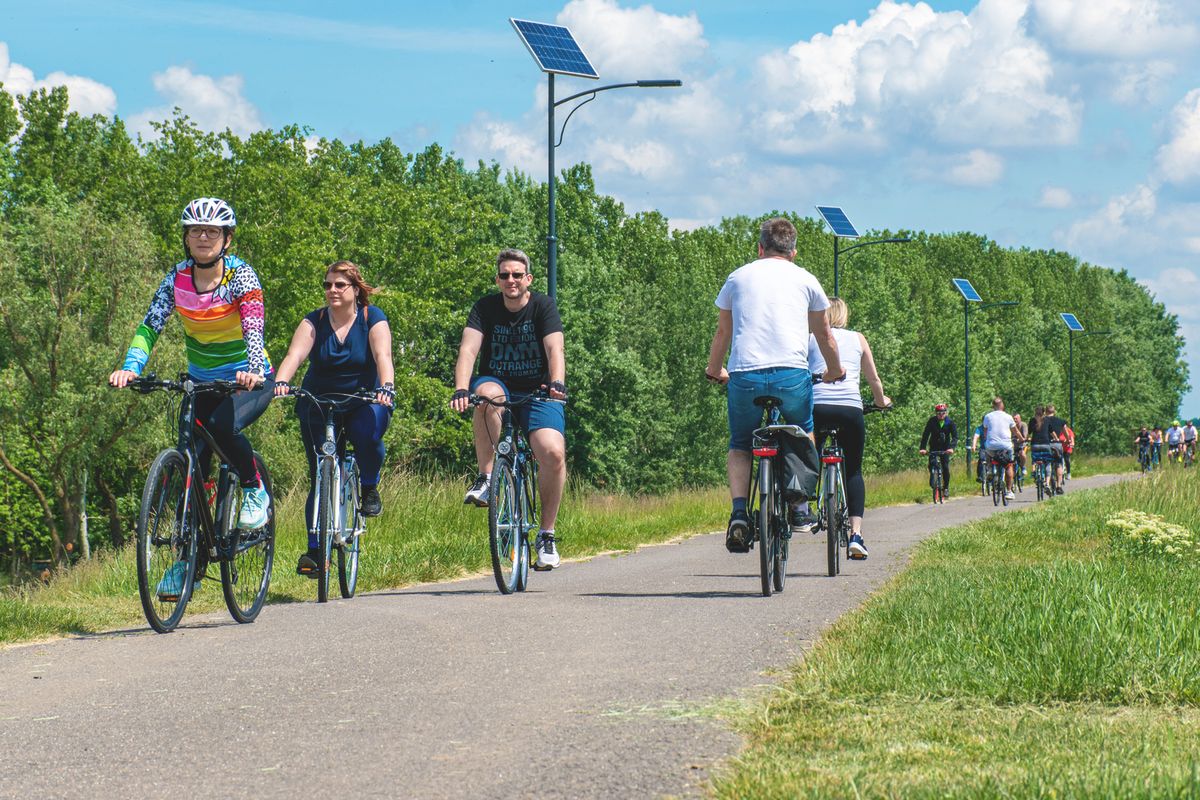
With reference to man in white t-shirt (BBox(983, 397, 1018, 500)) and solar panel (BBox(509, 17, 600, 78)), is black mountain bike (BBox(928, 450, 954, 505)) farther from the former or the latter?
solar panel (BBox(509, 17, 600, 78))

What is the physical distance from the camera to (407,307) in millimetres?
50719

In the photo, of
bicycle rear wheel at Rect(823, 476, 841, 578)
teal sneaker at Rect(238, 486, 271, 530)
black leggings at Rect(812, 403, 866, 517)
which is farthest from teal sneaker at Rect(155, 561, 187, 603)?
black leggings at Rect(812, 403, 866, 517)

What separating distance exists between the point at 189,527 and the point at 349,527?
168 centimetres

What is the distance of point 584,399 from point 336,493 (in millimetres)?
52597

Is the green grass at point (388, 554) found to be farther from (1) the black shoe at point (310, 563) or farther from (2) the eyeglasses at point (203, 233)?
(2) the eyeglasses at point (203, 233)

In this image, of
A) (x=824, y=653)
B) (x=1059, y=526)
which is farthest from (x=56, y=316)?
(x=824, y=653)

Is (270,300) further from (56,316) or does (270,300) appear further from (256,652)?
(256,652)

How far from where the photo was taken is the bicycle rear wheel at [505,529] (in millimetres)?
8664

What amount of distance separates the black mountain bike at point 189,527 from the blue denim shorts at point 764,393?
2.68m

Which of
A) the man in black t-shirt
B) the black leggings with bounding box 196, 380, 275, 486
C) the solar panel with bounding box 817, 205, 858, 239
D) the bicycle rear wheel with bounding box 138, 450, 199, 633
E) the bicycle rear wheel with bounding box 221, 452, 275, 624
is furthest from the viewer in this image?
the solar panel with bounding box 817, 205, 858, 239

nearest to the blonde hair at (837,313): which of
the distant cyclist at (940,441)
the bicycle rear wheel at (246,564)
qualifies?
the bicycle rear wheel at (246,564)

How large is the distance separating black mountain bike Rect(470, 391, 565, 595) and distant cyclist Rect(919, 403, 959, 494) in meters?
20.5

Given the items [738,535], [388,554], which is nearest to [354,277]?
[738,535]

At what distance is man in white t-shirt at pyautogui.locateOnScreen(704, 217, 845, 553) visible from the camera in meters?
8.38
